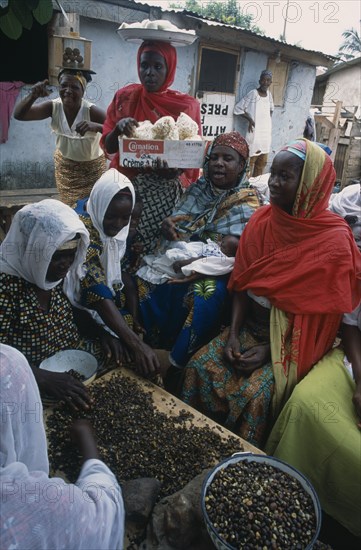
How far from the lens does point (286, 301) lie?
2639 mm

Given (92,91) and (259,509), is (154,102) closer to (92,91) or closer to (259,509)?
(259,509)

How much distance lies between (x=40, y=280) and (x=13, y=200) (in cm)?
396

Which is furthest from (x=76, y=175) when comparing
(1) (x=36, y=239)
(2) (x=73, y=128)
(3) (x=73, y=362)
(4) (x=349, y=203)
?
(4) (x=349, y=203)

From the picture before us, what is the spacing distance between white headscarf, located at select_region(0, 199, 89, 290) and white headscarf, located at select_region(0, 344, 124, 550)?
39.0 inches

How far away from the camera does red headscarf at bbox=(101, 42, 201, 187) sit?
141 inches

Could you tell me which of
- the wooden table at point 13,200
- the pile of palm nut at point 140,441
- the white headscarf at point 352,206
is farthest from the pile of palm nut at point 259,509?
the wooden table at point 13,200

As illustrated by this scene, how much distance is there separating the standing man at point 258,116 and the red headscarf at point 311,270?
7.58m

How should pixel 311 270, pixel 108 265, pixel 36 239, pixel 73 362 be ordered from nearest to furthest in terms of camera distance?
pixel 36 239
pixel 73 362
pixel 311 270
pixel 108 265

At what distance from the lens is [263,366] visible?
105 inches

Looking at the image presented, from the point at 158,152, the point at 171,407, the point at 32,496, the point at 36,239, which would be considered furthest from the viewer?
the point at 158,152

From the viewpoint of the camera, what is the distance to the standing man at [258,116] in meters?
9.99

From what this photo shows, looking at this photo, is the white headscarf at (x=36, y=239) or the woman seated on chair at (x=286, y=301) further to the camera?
the woman seated on chair at (x=286, y=301)

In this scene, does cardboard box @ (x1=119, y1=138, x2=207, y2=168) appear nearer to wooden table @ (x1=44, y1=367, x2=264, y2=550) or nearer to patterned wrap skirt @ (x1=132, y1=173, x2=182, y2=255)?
patterned wrap skirt @ (x1=132, y1=173, x2=182, y2=255)

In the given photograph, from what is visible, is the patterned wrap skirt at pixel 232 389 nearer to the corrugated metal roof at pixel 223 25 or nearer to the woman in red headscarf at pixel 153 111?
the woman in red headscarf at pixel 153 111
